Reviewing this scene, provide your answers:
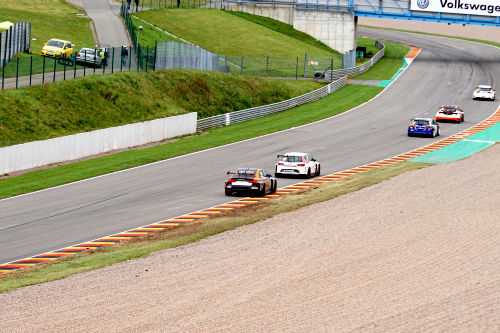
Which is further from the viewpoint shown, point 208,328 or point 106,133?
point 106,133

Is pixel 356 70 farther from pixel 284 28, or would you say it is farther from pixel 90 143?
pixel 90 143

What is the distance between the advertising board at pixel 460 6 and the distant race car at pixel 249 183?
6380cm

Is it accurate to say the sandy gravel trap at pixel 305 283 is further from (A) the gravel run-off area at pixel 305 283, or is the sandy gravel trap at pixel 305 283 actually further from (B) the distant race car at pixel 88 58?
(B) the distant race car at pixel 88 58

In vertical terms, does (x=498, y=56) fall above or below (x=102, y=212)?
above

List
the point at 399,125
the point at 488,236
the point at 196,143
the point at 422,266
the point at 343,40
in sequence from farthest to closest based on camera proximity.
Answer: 1. the point at 343,40
2. the point at 399,125
3. the point at 196,143
4. the point at 488,236
5. the point at 422,266

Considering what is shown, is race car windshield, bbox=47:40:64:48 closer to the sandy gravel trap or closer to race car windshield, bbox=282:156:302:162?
race car windshield, bbox=282:156:302:162

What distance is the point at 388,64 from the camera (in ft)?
315

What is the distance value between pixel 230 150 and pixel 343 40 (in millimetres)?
53540

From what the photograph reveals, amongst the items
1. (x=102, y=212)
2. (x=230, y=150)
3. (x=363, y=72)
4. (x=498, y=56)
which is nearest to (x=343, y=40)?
(x=363, y=72)

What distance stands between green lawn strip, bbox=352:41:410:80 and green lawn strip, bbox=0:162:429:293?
4716cm

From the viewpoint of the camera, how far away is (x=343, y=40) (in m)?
101

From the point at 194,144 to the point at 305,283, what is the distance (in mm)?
32109

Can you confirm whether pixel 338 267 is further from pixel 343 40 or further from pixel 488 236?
pixel 343 40

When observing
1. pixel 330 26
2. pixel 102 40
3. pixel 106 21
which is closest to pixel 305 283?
pixel 102 40
